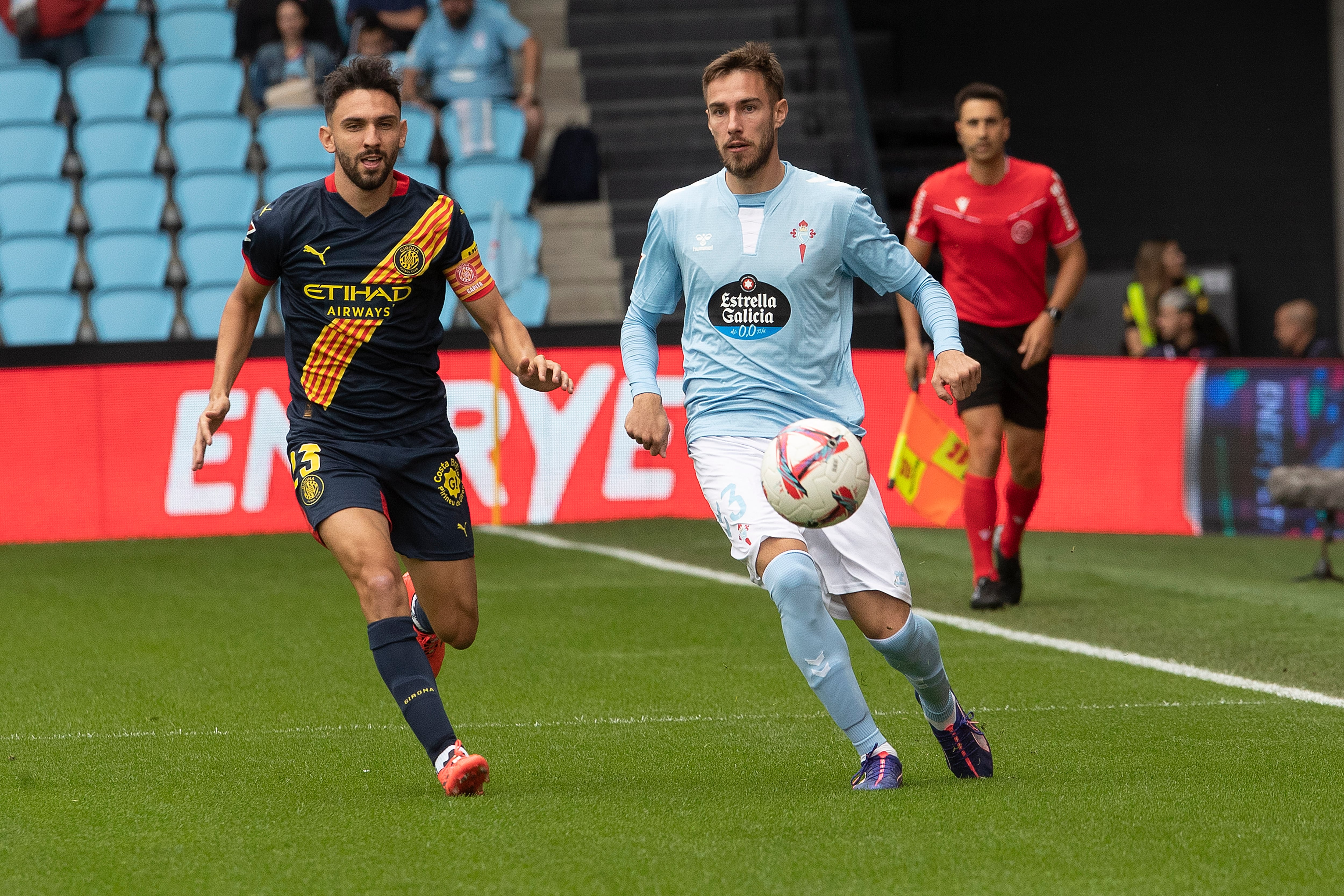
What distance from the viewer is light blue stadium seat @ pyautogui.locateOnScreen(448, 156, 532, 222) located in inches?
581

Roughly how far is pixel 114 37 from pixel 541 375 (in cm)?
1251

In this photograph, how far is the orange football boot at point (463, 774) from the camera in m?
4.63

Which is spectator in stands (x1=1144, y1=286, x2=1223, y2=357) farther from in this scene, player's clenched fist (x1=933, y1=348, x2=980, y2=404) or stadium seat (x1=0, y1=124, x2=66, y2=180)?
stadium seat (x1=0, y1=124, x2=66, y2=180)

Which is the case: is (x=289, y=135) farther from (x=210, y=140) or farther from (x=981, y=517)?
(x=981, y=517)

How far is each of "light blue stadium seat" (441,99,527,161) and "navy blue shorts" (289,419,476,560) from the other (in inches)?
390

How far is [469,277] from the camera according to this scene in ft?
17.6

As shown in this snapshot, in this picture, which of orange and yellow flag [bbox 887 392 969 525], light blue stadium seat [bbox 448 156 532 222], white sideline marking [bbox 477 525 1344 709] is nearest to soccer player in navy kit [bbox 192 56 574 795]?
white sideline marking [bbox 477 525 1344 709]

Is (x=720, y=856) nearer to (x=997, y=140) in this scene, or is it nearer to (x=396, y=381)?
(x=396, y=381)

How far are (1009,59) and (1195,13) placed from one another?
75.1 inches

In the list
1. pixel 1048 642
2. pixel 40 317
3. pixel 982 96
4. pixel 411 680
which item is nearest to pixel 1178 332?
pixel 982 96

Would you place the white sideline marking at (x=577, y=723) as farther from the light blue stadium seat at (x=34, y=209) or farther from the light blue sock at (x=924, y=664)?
the light blue stadium seat at (x=34, y=209)

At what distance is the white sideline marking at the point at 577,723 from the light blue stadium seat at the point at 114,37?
455 inches

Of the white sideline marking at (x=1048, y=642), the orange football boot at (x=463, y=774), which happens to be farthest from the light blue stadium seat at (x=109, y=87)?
the orange football boot at (x=463, y=774)

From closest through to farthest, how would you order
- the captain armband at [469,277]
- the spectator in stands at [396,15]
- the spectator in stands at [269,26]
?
the captain armband at [469,277]
the spectator in stands at [269,26]
the spectator in stands at [396,15]
